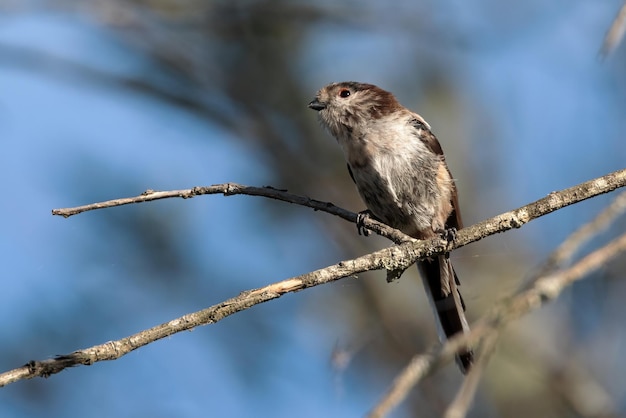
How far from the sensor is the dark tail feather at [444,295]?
5.21 metres

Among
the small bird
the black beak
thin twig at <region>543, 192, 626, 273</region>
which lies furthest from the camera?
the black beak

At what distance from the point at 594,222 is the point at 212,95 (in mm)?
8422

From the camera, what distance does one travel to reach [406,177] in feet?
17.0

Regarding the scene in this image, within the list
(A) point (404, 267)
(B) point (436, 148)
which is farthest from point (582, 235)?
(B) point (436, 148)

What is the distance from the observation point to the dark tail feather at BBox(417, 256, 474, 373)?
17.1 ft

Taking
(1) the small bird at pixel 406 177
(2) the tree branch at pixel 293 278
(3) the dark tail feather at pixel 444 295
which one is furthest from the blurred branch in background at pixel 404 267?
(3) the dark tail feather at pixel 444 295

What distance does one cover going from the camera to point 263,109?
10172 mm

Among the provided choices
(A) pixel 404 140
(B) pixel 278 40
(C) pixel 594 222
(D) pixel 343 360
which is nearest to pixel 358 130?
(A) pixel 404 140

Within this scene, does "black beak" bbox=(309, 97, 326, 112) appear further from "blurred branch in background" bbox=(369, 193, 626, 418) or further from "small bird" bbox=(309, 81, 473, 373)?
"blurred branch in background" bbox=(369, 193, 626, 418)

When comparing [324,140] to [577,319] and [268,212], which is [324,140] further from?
[577,319]

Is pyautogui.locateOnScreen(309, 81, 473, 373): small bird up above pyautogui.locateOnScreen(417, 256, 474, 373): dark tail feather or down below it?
above

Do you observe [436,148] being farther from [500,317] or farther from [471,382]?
[471,382]

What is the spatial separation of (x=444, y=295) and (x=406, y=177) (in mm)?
905

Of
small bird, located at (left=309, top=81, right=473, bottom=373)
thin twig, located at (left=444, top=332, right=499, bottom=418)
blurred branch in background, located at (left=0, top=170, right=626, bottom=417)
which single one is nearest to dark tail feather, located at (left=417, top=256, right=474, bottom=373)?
small bird, located at (left=309, top=81, right=473, bottom=373)
